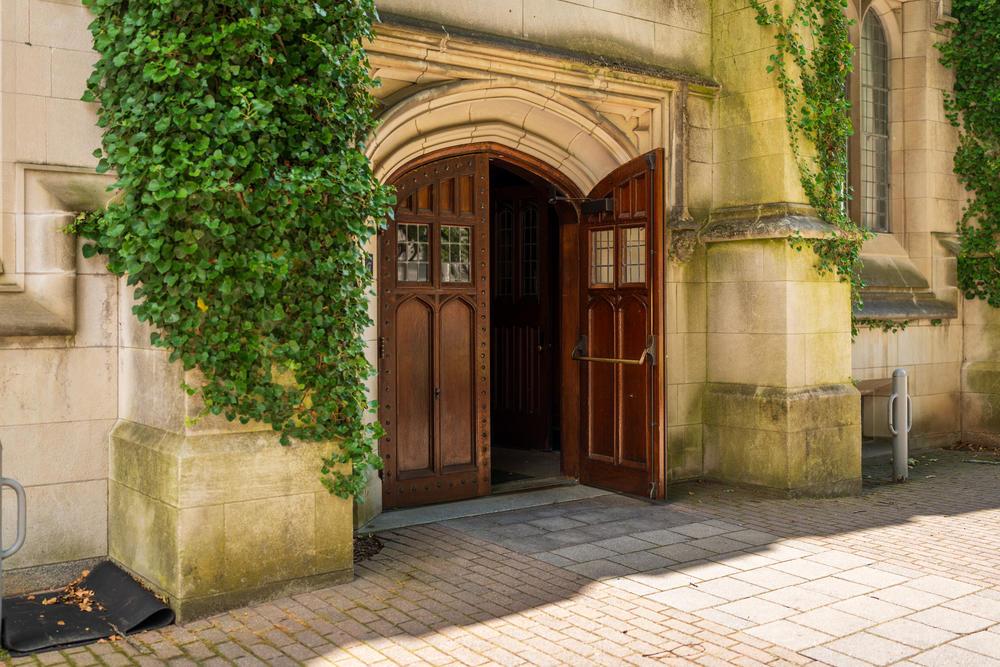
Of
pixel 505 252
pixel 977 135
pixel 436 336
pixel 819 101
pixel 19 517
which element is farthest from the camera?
pixel 977 135

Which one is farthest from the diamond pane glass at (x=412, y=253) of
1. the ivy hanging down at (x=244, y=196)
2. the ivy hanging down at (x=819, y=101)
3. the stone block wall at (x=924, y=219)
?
the stone block wall at (x=924, y=219)

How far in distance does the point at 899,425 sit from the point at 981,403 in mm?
2683

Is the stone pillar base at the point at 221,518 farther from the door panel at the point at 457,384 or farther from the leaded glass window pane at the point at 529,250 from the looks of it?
the leaded glass window pane at the point at 529,250

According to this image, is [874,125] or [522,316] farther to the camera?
[874,125]

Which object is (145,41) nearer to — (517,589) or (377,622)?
(377,622)

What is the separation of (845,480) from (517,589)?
4.02 metres

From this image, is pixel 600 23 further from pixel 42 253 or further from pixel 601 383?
pixel 42 253

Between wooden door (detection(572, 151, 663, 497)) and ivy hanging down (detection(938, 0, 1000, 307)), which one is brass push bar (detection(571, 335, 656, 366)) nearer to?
wooden door (detection(572, 151, 663, 497))

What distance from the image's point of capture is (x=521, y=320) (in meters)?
10.4

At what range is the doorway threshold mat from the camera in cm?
687

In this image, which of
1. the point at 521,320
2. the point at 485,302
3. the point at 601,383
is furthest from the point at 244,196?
the point at 521,320

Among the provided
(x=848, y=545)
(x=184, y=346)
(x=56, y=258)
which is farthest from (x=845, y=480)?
(x=56, y=258)

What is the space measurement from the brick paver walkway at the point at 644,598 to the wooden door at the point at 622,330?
2.31ft

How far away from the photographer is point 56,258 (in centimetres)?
527
